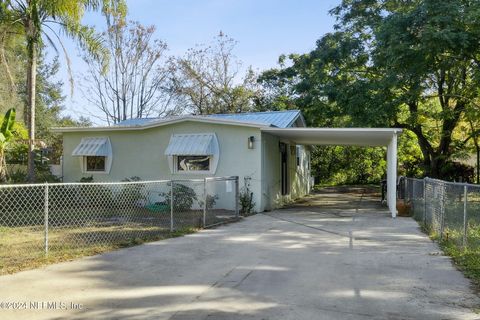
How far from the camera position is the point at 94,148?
1597cm

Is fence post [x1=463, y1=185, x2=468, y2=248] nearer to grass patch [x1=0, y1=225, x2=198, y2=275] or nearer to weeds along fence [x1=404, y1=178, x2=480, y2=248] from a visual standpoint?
weeds along fence [x1=404, y1=178, x2=480, y2=248]

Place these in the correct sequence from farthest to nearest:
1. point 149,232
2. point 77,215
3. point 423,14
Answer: point 423,14 < point 77,215 < point 149,232

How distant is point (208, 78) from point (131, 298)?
27.4 meters

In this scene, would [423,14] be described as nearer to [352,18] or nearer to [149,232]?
[352,18]

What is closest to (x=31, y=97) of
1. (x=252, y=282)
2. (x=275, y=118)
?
(x=275, y=118)

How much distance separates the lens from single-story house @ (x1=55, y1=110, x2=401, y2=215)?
44.0ft

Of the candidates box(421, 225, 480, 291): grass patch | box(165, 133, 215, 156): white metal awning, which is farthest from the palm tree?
box(421, 225, 480, 291): grass patch

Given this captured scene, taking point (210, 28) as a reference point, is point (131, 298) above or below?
below

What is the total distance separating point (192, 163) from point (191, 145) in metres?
0.82

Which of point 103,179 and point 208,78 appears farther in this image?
point 208,78

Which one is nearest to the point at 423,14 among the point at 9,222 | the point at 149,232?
the point at 149,232

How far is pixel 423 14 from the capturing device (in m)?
13.9

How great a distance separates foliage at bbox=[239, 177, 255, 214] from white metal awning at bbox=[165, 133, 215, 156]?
4.80ft

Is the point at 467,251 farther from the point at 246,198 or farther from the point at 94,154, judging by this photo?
the point at 94,154
